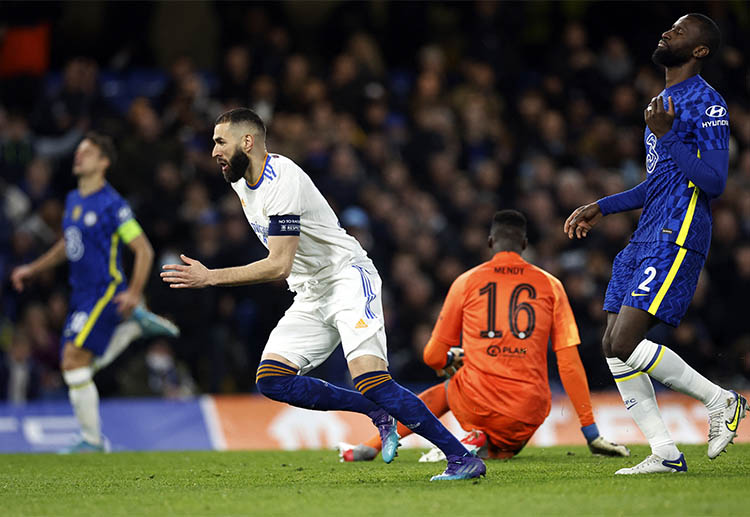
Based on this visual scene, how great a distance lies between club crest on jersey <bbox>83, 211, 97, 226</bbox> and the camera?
396 inches

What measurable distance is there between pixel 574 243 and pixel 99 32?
8.34 m

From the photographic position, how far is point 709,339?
13305mm

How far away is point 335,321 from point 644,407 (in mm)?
1952

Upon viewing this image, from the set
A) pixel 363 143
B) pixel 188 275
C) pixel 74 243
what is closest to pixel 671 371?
pixel 188 275

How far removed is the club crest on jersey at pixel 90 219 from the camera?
10070 mm

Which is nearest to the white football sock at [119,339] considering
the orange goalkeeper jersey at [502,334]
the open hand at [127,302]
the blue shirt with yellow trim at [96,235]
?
the open hand at [127,302]

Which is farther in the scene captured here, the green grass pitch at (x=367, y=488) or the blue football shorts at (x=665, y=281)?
the blue football shorts at (x=665, y=281)

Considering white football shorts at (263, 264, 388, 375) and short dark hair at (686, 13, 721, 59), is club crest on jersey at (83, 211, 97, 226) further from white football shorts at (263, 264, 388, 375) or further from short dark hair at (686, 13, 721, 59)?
short dark hair at (686, 13, 721, 59)

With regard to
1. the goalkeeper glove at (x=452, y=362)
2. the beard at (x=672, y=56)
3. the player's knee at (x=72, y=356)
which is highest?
the beard at (x=672, y=56)

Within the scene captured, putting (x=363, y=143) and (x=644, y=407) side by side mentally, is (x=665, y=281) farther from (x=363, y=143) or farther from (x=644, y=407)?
(x=363, y=143)

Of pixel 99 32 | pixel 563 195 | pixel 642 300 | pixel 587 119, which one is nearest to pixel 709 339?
pixel 563 195

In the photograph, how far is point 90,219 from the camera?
10.1m

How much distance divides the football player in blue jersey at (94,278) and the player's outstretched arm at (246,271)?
3.95m

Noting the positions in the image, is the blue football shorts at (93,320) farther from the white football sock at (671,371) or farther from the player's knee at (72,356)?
the white football sock at (671,371)
